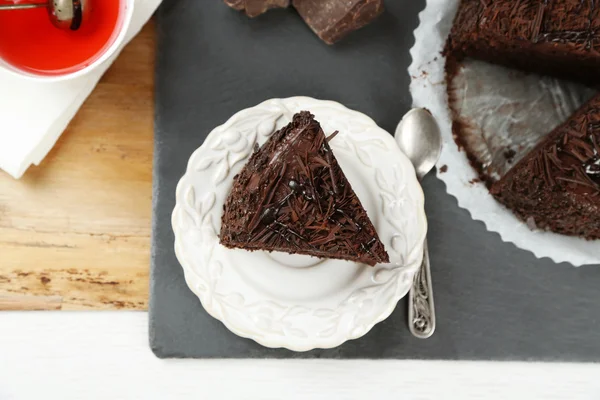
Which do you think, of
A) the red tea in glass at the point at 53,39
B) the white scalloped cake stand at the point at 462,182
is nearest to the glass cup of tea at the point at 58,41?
the red tea in glass at the point at 53,39

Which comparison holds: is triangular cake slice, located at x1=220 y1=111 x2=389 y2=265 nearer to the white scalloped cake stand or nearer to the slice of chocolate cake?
the white scalloped cake stand

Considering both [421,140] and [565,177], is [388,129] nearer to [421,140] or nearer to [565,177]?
[421,140]

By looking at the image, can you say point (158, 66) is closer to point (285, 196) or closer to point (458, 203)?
point (285, 196)

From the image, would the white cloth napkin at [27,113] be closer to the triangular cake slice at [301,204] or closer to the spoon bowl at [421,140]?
the triangular cake slice at [301,204]

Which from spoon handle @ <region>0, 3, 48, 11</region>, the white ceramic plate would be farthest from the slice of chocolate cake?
spoon handle @ <region>0, 3, 48, 11</region>

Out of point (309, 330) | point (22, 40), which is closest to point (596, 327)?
point (309, 330)
